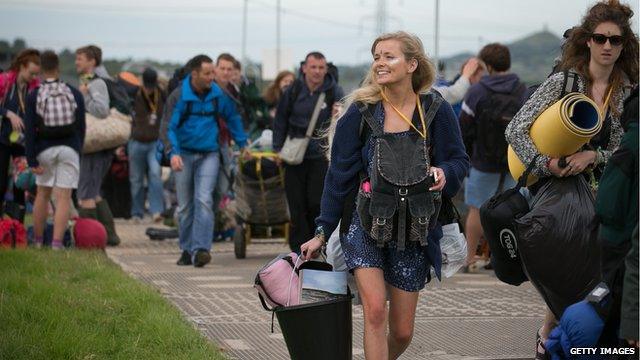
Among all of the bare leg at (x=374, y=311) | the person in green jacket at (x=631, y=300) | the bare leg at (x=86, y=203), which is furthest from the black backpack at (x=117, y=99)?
the person in green jacket at (x=631, y=300)

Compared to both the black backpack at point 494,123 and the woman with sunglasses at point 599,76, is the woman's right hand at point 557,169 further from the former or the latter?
the black backpack at point 494,123

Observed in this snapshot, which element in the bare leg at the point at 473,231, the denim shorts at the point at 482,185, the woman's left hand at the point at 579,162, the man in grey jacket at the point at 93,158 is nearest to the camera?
the woman's left hand at the point at 579,162

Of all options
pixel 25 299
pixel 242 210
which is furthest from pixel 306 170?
pixel 25 299

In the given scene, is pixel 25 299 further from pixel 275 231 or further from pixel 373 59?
pixel 275 231

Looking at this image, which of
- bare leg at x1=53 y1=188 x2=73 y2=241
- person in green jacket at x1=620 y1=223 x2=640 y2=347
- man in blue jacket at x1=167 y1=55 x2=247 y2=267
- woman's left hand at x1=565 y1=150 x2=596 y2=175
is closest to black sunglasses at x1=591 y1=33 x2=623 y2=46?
woman's left hand at x1=565 y1=150 x2=596 y2=175

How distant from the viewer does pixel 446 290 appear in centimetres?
1177

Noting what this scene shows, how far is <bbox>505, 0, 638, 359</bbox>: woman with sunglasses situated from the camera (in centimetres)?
728

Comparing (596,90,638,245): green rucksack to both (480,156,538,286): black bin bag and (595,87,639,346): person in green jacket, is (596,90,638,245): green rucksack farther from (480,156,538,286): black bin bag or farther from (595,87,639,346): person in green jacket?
(480,156,538,286): black bin bag

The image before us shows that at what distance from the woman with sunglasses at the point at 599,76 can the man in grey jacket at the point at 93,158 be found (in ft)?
27.9

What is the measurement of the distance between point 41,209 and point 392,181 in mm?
8205

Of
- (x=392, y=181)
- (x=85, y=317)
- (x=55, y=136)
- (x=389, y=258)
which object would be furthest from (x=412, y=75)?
(x=55, y=136)

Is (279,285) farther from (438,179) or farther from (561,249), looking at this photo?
(561,249)

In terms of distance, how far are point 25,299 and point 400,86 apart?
13.5 ft

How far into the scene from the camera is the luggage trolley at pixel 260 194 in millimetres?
14195
